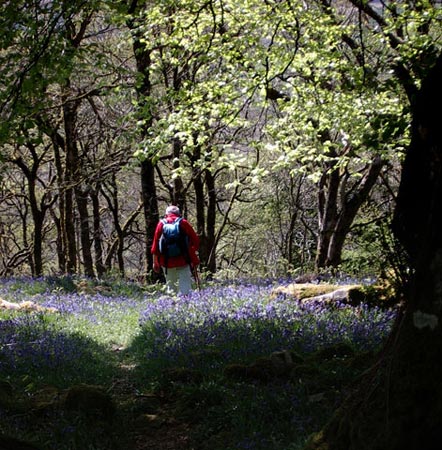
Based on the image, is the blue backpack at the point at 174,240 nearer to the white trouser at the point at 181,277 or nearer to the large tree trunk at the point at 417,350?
the white trouser at the point at 181,277

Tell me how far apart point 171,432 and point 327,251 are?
13.3 meters

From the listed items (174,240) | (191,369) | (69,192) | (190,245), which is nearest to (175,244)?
(174,240)

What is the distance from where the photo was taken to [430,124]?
301 centimetres

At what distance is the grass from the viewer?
16.5 ft

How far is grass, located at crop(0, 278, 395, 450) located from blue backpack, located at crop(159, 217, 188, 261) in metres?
1.18

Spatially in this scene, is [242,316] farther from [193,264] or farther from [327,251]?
[327,251]

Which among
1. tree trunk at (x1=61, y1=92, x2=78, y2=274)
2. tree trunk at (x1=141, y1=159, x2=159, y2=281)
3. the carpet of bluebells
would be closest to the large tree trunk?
A: the carpet of bluebells

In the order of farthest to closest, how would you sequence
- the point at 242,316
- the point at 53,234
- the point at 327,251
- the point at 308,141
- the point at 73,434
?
the point at 53,234, the point at 327,251, the point at 308,141, the point at 242,316, the point at 73,434

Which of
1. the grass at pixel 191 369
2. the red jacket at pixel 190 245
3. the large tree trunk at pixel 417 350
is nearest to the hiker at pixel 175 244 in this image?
the red jacket at pixel 190 245

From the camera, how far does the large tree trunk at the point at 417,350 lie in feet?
8.68

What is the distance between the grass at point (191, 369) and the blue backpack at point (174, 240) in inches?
46.3

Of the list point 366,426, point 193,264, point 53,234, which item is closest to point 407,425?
point 366,426

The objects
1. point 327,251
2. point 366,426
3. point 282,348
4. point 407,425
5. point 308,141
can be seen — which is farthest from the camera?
point 327,251

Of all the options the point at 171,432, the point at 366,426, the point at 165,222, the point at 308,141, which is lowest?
the point at 171,432
